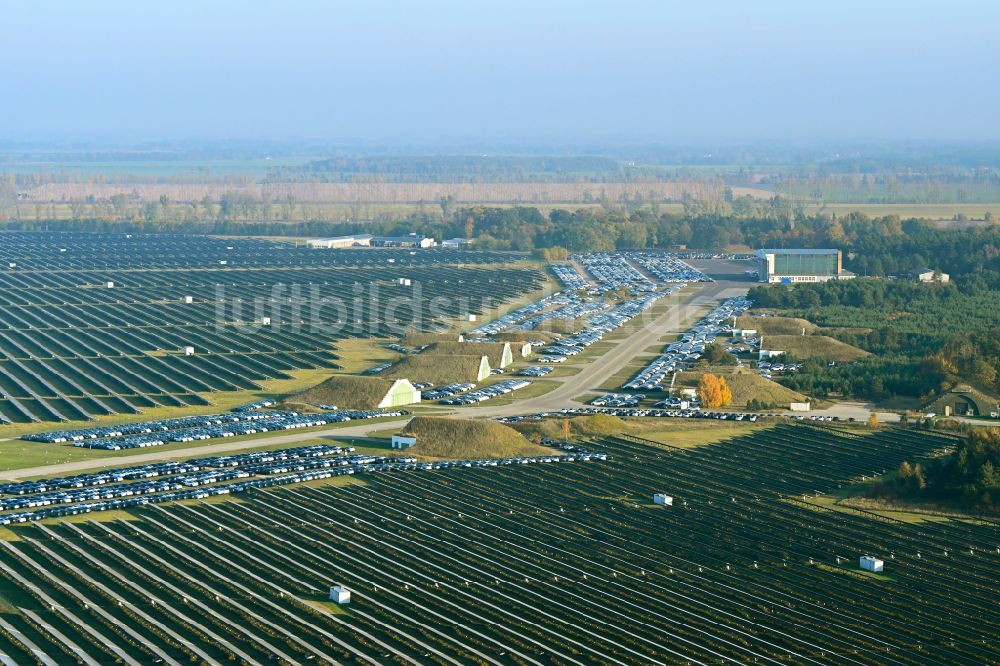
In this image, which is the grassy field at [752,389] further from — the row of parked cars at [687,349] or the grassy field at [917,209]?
the grassy field at [917,209]

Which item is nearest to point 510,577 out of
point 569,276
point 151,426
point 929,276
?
point 151,426

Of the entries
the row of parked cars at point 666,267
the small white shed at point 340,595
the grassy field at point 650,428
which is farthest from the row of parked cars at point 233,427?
the row of parked cars at point 666,267

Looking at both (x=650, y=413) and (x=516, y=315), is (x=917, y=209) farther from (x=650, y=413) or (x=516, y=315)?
(x=650, y=413)

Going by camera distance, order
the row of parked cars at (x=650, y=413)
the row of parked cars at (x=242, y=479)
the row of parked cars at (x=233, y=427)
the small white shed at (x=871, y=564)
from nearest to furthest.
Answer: the small white shed at (x=871, y=564)
the row of parked cars at (x=242, y=479)
the row of parked cars at (x=233, y=427)
the row of parked cars at (x=650, y=413)

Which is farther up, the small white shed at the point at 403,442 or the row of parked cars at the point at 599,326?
the small white shed at the point at 403,442

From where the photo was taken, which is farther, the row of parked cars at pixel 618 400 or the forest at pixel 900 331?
the forest at pixel 900 331

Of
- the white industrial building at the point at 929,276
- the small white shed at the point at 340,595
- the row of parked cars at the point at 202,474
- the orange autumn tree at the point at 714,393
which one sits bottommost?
the white industrial building at the point at 929,276

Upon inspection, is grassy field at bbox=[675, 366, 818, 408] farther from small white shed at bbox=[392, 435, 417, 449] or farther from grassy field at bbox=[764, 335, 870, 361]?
small white shed at bbox=[392, 435, 417, 449]

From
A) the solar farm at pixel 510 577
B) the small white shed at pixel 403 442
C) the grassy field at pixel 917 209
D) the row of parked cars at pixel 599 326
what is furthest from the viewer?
the grassy field at pixel 917 209
